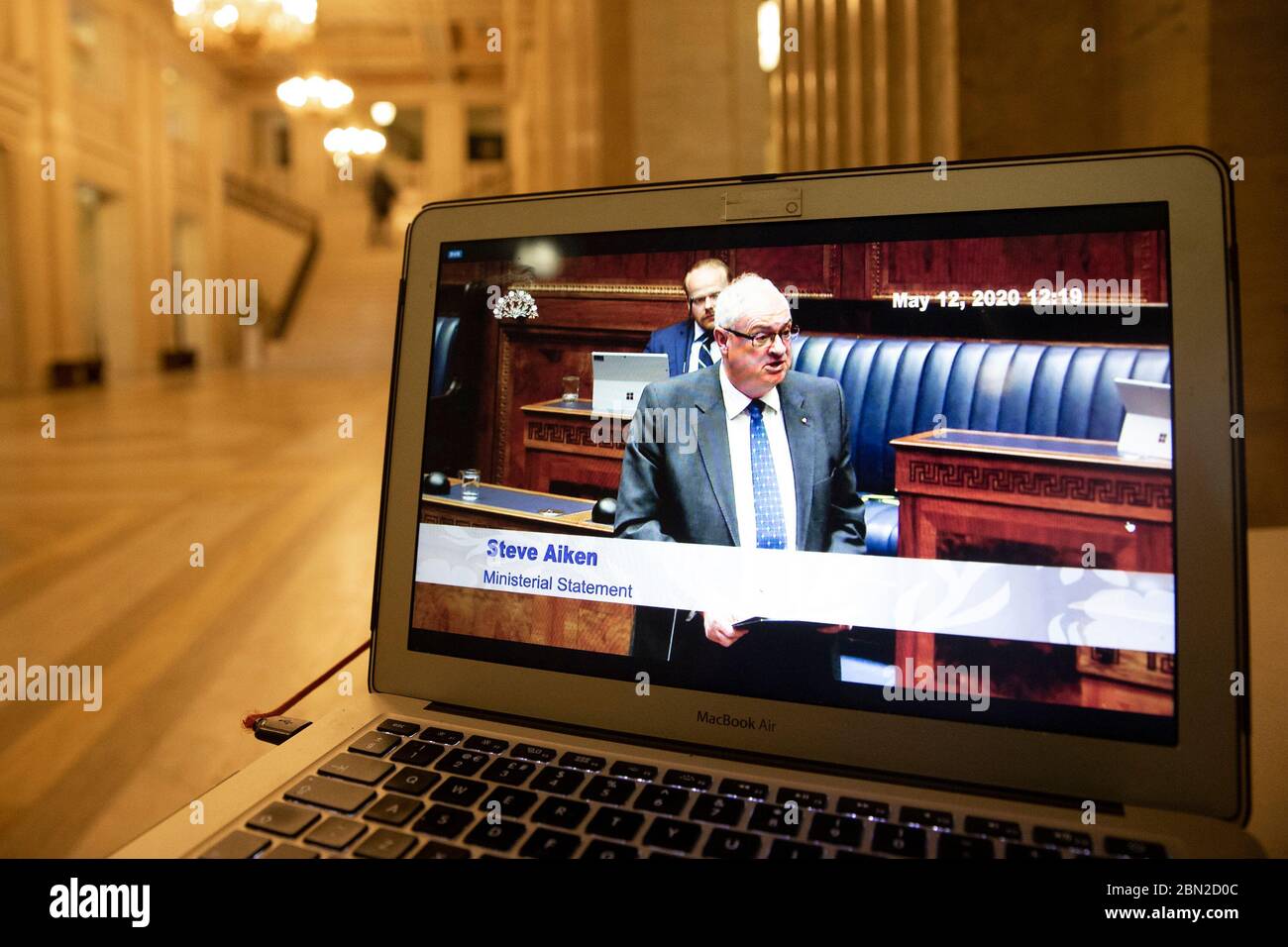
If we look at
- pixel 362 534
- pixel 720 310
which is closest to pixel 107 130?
pixel 362 534

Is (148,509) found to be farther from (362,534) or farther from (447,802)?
(447,802)

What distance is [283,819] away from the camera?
46 cm

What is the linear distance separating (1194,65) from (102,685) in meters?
1.77

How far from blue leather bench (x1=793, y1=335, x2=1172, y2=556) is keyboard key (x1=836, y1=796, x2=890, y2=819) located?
15 centimetres

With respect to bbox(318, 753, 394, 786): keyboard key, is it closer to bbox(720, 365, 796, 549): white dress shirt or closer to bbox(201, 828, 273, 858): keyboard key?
bbox(201, 828, 273, 858): keyboard key

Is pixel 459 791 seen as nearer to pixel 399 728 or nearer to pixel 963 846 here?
pixel 399 728

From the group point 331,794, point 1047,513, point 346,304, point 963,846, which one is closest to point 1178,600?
point 1047,513

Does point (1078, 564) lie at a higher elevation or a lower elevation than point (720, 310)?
lower

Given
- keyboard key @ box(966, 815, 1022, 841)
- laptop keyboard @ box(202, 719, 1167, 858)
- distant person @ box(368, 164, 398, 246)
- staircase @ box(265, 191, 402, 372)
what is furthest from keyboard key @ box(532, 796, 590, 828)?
distant person @ box(368, 164, 398, 246)

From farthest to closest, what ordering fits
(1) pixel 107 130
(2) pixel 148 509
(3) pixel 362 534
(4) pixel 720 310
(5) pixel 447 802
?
(1) pixel 107 130, (2) pixel 148 509, (3) pixel 362 534, (4) pixel 720 310, (5) pixel 447 802

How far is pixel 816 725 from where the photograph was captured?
529 millimetres

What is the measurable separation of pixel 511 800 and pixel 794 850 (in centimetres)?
16

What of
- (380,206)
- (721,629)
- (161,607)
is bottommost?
(161,607)

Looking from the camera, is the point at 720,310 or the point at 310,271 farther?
the point at 310,271
